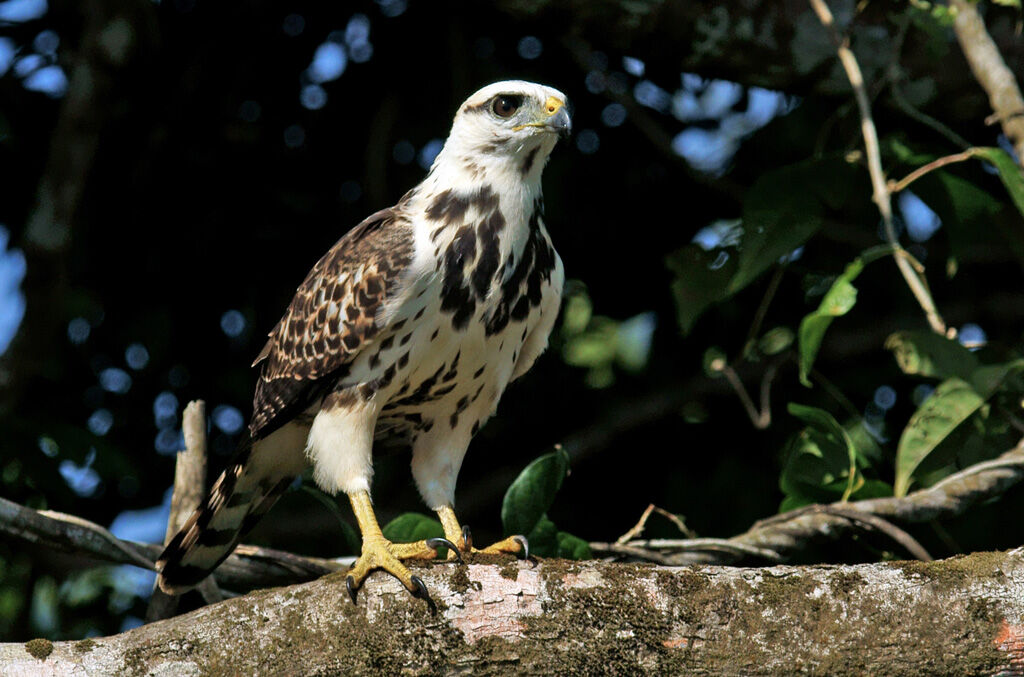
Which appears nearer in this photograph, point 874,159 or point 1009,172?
point 1009,172

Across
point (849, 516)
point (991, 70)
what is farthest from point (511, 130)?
point (991, 70)

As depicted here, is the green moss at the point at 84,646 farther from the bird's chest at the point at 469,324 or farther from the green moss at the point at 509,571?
the bird's chest at the point at 469,324

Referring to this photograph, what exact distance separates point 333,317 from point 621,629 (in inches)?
50.8

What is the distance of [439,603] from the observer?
2.31 meters

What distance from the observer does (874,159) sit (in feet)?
12.8

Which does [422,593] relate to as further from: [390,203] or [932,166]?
[390,203]

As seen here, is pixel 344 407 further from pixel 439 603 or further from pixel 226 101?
pixel 226 101

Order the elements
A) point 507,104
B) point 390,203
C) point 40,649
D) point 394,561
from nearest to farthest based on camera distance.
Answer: point 40,649
point 394,561
point 507,104
point 390,203

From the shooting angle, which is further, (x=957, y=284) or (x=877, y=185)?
(x=957, y=284)

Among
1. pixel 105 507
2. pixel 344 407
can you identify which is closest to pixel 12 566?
pixel 105 507

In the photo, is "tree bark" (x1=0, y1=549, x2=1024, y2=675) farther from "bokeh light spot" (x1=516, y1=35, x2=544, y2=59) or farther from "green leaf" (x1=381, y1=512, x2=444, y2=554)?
"bokeh light spot" (x1=516, y1=35, x2=544, y2=59)

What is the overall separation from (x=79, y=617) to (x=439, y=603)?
3.27 meters

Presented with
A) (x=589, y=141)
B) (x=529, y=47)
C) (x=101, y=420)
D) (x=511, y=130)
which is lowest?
(x=101, y=420)

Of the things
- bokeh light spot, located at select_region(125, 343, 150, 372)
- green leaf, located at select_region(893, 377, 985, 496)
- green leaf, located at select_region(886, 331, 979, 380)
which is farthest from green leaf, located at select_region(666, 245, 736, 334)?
bokeh light spot, located at select_region(125, 343, 150, 372)
